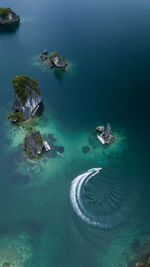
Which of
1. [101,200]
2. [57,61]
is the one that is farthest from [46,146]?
[57,61]

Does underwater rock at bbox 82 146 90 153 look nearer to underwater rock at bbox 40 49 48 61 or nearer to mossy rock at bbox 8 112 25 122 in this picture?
mossy rock at bbox 8 112 25 122

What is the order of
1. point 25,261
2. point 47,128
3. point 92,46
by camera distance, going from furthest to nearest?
point 92,46
point 47,128
point 25,261

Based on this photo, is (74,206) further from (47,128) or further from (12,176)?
(47,128)

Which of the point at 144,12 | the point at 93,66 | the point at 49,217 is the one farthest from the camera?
the point at 144,12

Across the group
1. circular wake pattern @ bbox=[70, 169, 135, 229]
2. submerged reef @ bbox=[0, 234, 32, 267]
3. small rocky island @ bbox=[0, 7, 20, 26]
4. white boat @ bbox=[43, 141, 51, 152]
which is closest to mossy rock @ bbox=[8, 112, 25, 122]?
white boat @ bbox=[43, 141, 51, 152]

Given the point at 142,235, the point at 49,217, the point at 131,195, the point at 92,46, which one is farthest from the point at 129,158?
the point at 92,46

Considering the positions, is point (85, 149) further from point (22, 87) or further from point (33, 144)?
→ point (22, 87)
